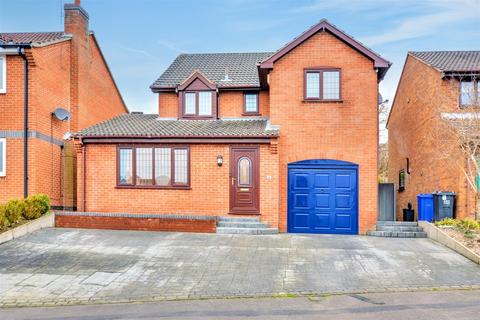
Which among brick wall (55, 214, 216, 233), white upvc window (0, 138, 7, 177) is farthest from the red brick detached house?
white upvc window (0, 138, 7, 177)

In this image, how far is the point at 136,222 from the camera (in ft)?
46.3

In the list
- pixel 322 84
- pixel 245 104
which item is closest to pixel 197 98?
pixel 245 104

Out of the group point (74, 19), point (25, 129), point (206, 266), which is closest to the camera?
point (206, 266)

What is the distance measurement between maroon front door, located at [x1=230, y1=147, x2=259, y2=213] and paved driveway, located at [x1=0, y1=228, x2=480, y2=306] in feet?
5.82

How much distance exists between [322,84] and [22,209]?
10.6 meters

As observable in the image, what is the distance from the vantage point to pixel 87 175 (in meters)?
15.6

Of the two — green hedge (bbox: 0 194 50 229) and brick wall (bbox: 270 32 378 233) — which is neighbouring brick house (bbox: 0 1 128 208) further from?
brick wall (bbox: 270 32 378 233)

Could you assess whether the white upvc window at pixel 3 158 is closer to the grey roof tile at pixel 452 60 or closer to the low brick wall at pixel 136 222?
the low brick wall at pixel 136 222

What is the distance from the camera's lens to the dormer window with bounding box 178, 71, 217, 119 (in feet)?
58.7

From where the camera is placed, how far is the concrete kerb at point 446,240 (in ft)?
35.8

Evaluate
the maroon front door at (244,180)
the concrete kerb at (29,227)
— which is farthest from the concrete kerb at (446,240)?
the concrete kerb at (29,227)

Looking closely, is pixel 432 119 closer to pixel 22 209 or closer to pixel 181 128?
pixel 181 128

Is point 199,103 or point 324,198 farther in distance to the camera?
point 199,103

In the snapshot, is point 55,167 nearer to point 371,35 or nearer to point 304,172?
point 304,172
